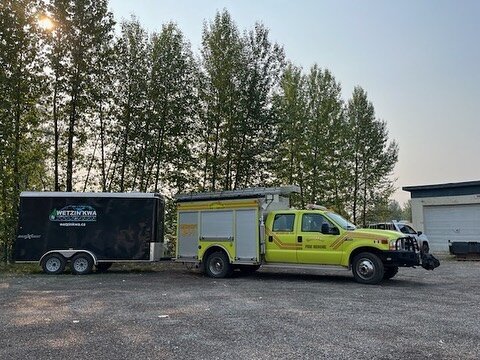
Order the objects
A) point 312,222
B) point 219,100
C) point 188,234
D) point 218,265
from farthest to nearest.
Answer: point 219,100 < point 188,234 < point 218,265 < point 312,222

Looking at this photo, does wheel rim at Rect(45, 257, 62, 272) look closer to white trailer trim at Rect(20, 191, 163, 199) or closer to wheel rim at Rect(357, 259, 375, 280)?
white trailer trim at Rect(20, 191, 163, 199)

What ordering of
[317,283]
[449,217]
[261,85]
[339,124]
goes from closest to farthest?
1. [317,283]
2. [261,85]
3. [449,217]
4. [339,124]

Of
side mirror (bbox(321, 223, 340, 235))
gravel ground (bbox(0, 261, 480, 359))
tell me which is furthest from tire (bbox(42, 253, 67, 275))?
side mirror (bbox(321, 223, 340, 235))

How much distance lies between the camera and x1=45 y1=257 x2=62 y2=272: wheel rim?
14906 millimetres

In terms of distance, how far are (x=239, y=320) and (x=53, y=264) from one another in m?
10.3

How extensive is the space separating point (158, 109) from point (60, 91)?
4.67m

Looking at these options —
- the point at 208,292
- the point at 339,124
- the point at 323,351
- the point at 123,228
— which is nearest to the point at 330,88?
the point at 339,124

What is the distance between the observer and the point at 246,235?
44.5 ft

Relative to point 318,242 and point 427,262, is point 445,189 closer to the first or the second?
point 427,262

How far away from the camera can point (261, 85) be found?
75.7 feet

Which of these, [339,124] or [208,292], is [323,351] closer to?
[208,292]

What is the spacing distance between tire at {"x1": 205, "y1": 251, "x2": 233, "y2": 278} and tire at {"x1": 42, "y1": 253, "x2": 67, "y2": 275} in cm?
522

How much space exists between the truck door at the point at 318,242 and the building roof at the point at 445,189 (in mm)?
17825

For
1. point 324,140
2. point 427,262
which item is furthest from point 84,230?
point 324,140
